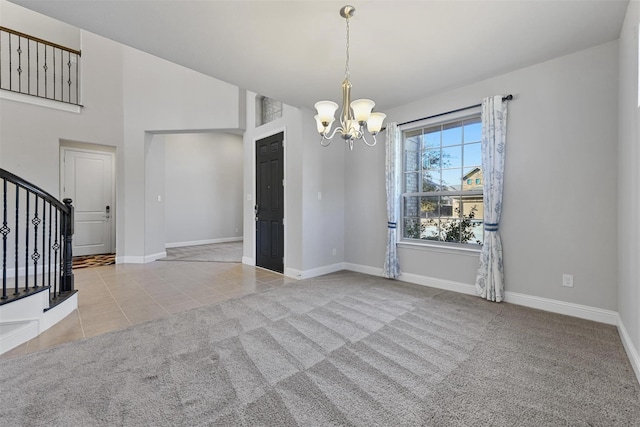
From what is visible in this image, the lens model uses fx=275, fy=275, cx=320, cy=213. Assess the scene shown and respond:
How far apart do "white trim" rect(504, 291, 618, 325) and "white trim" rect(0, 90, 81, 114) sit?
7.27 metres

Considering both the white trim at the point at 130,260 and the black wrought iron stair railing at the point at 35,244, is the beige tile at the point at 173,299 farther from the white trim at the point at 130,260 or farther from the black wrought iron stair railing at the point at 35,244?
the white trim at the point at 130,260

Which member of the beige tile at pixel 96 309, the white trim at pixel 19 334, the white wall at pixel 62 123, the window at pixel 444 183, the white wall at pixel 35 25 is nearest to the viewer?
the white trim at pixel 19 334

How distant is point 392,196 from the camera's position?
4.06m

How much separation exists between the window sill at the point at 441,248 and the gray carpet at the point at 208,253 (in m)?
3.37

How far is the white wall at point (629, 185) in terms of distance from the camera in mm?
1893

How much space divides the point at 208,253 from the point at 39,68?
4560 mm

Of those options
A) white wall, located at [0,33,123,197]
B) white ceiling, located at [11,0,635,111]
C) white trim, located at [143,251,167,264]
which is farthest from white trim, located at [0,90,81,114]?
white ceiling, located at [11,0,635,111]

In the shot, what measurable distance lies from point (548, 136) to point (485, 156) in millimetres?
586

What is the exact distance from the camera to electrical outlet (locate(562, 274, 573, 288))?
277 cm

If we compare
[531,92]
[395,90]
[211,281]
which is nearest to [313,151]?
[395,90]

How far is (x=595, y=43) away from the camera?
2.59m

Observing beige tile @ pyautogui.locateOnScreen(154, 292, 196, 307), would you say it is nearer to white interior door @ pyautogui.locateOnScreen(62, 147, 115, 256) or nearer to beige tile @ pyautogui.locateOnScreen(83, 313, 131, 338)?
beige tile @ pyautogui.locateOnScreen(83, 313, 131, 338)

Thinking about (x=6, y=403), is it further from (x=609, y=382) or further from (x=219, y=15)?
(x=609, y=382)

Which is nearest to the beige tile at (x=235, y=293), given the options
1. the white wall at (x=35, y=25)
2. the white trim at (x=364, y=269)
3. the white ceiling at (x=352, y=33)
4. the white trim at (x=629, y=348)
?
the white trim at (x=364, y=269)
